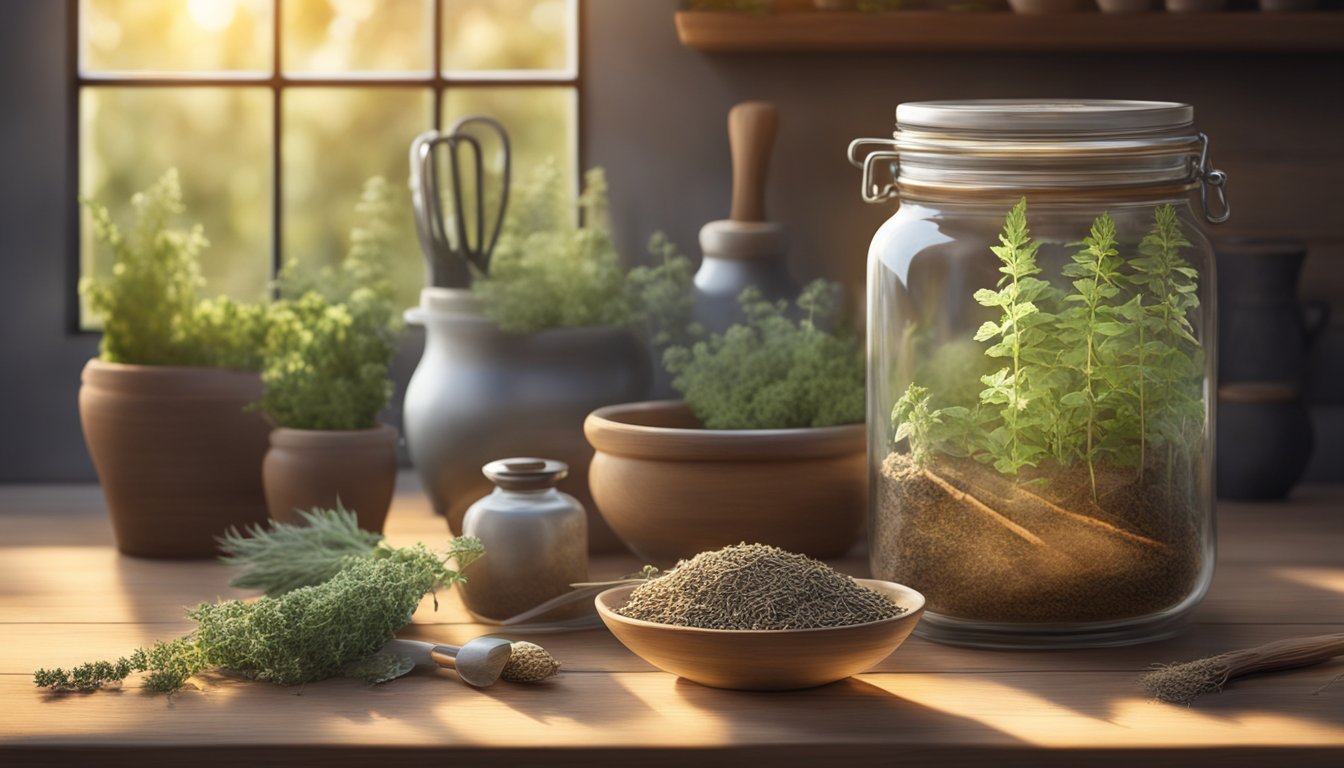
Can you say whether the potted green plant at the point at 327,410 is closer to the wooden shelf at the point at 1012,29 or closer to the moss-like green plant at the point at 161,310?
the moss-like green plant at the point at 161,310

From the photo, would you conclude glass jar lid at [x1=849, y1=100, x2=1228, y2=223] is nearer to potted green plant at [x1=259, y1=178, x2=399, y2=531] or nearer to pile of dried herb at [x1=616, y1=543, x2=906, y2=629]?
pile of dried herb at [x1=616, y1=543, x2=906, y2=629]

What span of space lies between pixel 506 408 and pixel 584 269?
Answer: 0.47ft

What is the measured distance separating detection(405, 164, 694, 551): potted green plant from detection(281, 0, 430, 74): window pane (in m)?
0.39

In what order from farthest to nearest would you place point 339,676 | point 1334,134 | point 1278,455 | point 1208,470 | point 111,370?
point 1334,134 < point 1278,455 < point 111,370 < point 1208,470 < point 339,676

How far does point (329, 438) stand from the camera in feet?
4.17

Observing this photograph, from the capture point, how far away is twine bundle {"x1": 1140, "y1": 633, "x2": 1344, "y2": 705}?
0.91 metres

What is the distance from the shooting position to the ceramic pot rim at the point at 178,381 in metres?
1.32

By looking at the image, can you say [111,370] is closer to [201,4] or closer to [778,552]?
[201,4]

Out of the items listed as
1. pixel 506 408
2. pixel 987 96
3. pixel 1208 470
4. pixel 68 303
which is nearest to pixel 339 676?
pixel 506 408

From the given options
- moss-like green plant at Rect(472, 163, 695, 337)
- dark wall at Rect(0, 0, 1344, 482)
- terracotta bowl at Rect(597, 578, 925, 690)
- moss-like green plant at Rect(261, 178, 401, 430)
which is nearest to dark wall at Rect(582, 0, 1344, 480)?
dark wall at Rect(0, 0, 1344, 482)

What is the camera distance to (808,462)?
120cm

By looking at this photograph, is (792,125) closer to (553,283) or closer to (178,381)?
(553,283)

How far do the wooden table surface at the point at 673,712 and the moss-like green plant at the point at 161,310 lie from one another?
271 millimetres

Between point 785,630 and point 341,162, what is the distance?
98 cm
